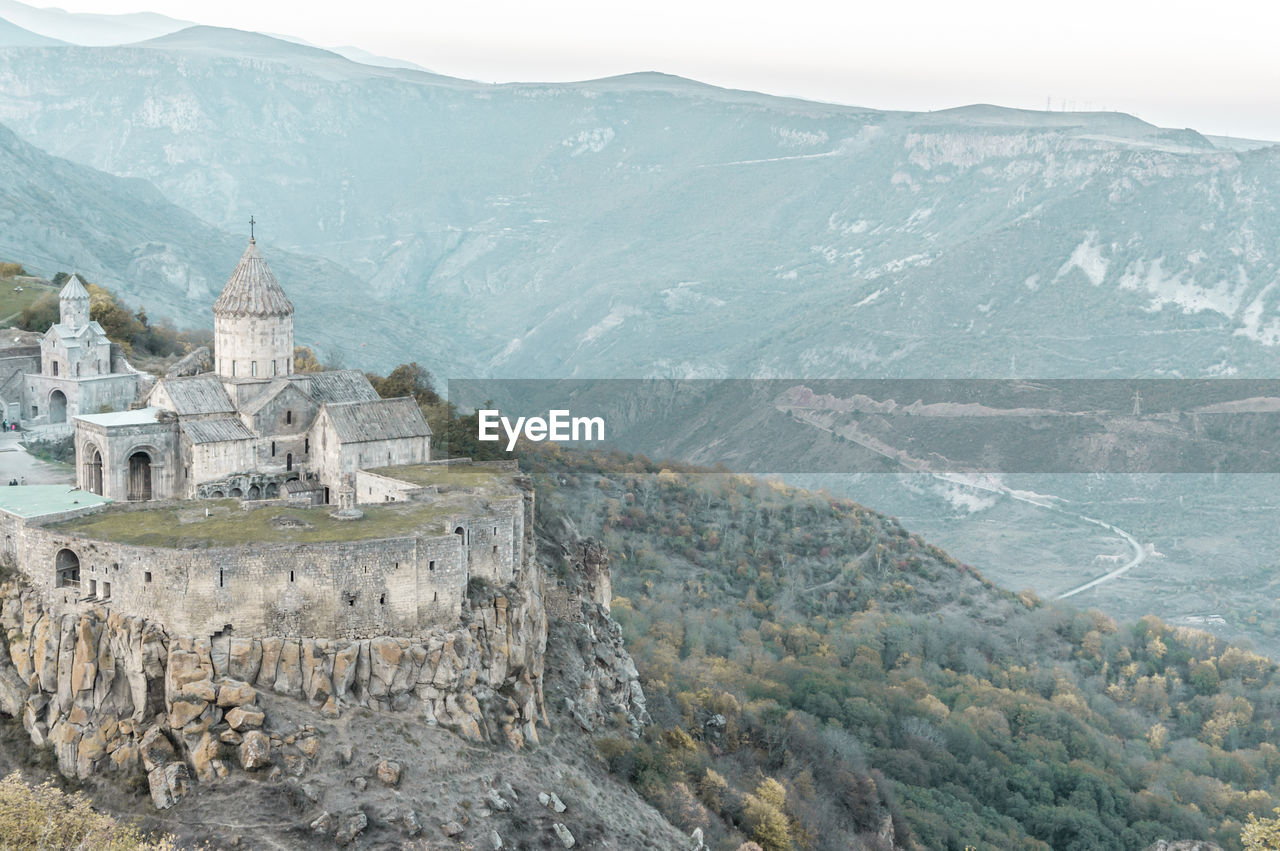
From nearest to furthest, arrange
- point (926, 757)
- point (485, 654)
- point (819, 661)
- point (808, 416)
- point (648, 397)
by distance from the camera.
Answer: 1. point (485, 654)
2. point (926, 757)
3. point (819, 661)
4. point (808, 416)
5. point (648, 397)

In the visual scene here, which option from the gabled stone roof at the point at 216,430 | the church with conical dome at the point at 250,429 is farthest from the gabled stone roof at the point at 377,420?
the gabled stone roof at the point at 216,430

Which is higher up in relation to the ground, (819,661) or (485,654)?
(485,654)

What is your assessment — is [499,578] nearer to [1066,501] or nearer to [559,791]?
[559,791]

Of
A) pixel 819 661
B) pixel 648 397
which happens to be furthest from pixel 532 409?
pixel 819 661

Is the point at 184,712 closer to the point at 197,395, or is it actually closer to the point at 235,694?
the point at 235,694

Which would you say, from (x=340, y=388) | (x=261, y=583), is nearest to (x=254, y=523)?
(x=261, y=583)

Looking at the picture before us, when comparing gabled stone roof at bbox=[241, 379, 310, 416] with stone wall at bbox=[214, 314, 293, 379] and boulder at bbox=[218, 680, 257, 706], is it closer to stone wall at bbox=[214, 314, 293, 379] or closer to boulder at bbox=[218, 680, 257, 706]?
stone wall at bbox=[214, 314, 293, 379]
